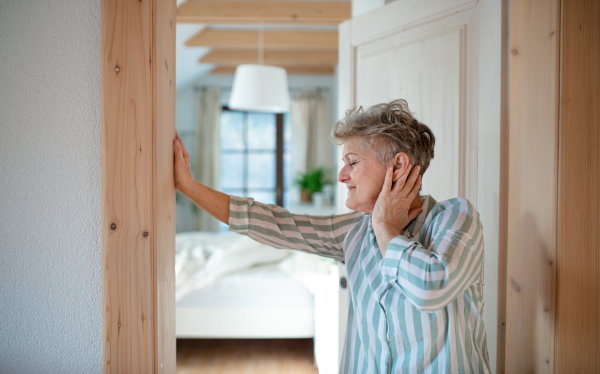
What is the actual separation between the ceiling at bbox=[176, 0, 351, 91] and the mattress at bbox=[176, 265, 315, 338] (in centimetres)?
230

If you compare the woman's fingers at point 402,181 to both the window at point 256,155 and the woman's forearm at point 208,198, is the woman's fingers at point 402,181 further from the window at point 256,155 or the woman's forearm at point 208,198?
the window at point 256,155

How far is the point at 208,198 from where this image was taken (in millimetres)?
1177

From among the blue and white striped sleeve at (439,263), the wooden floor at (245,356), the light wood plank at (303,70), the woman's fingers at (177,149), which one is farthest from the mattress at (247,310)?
the light wood plank at (303,70)

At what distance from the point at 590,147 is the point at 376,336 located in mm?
732

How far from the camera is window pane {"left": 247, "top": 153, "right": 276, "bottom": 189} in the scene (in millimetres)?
6609

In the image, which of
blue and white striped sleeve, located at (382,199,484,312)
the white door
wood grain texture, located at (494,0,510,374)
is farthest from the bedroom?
blue and white striped sleeve, located at (382,199,484,312)

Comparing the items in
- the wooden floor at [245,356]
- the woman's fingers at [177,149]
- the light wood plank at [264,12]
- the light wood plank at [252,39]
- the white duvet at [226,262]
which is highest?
the light wood plank at [252,39]

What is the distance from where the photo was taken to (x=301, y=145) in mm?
6402

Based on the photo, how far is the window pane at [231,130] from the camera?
6543mm

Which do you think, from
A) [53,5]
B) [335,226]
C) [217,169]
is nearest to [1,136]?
[53,5]

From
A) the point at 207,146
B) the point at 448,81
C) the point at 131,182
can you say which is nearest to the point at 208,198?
the point at 131,182

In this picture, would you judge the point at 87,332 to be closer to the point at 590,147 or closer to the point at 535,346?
the point at 535,346

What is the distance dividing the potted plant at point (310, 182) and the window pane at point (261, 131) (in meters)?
0.74

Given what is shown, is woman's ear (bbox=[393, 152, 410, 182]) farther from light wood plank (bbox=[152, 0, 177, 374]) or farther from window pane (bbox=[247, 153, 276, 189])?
window pane (bbox=[247, 153, 276, 189])
